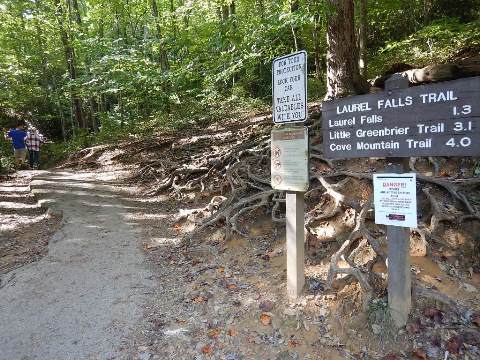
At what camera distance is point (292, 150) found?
12.5ft

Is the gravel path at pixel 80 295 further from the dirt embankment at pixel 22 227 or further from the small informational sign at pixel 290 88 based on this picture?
the small informational sign at pixel 290 88

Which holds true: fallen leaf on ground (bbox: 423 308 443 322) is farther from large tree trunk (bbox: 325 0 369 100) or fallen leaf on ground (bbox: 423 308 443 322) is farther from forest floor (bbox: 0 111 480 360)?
large tree trunk (bbox: 325 0 369 100)

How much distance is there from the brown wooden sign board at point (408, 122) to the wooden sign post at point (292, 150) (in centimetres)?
29

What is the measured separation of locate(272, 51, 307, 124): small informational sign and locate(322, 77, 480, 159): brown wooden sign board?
28 centimetres

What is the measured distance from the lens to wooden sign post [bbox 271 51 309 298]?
12.1 feet

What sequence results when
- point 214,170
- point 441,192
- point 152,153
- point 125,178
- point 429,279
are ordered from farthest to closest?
point 152,153
point 125,178
point 214,170
point 441,192
point 429,279

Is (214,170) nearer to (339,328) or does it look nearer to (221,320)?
(221,320)

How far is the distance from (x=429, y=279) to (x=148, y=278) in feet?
11.0

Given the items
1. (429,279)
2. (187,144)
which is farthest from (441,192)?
(187,144)

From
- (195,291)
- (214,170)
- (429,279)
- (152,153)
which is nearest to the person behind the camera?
(429,279)

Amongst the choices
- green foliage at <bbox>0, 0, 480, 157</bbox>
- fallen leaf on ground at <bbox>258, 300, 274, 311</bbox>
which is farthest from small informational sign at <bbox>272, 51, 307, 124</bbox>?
green foliage at <bbox>0, 0, 480, 157</bbox>

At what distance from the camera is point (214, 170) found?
27.0ft

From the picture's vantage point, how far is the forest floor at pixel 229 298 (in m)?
3.34

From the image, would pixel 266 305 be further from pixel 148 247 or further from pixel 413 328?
pixel 148 247
